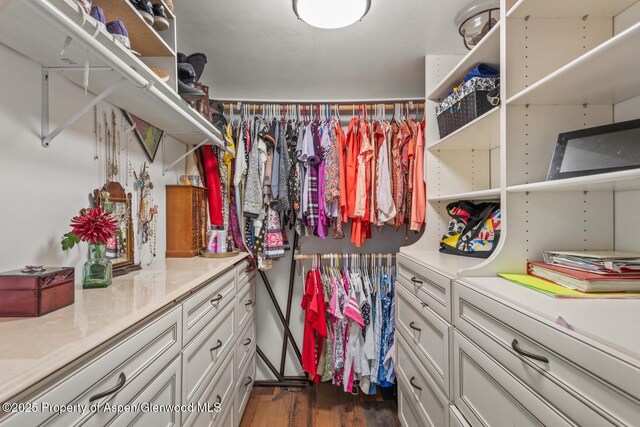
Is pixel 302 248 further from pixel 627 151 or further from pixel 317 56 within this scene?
pixel 627 151

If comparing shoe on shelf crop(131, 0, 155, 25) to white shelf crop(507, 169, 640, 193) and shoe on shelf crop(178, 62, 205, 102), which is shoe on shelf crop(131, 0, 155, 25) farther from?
white shelf crop(507, 169, 640, 193)

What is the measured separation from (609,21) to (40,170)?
6.31 feet

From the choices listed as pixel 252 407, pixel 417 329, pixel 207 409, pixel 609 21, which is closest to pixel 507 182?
pixel 609 21

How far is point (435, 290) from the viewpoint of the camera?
3.91ft

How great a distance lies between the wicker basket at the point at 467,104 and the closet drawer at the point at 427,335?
0.91 meters

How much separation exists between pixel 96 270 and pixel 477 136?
1738 millimetres

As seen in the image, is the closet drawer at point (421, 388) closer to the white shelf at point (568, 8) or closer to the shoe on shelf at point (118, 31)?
the white shelf at point (568, 8)

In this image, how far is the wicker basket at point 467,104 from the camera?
1.25 m

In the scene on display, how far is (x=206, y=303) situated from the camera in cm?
119

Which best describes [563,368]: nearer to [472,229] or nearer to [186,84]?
[472,229]

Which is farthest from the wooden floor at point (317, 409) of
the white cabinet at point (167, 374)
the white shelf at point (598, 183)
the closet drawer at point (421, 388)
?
the white shelf at point (598, 183)

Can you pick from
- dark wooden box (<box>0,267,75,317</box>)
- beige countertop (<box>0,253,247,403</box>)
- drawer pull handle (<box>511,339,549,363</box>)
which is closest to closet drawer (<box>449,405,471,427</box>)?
drawer pull handle (<box>511,339,549,363</box>)

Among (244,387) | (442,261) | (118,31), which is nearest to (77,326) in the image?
(118,31)

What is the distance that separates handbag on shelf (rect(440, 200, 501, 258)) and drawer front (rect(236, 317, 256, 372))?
133 cm
